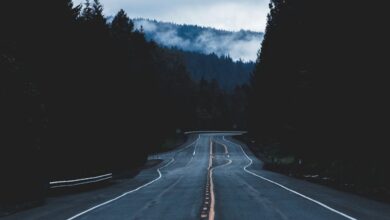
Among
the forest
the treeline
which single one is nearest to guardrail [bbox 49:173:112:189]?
the forest

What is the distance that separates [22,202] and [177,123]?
12309 cm

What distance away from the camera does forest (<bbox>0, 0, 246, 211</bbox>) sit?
23453mm

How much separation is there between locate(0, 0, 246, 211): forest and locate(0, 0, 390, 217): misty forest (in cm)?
6

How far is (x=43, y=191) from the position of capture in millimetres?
25891

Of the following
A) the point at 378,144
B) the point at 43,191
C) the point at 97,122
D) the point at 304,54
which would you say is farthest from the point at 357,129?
the point at 97,122

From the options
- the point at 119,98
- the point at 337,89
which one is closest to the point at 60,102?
the point at 337,89

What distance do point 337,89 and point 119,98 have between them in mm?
30272

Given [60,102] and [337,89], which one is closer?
[337,89]

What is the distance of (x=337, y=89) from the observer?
34.6 meters

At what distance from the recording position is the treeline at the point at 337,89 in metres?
28.0

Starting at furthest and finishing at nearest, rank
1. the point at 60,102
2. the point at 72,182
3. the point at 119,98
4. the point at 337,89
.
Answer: the point at 119,98 → the point at 60,102 → the point at 337,89 → the point at 72,182

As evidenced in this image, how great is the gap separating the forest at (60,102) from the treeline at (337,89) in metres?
14.3

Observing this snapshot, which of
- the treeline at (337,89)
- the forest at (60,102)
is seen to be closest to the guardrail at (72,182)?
the forest at (60,102)

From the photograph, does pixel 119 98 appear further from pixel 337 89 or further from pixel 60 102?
pixel 337 89
